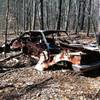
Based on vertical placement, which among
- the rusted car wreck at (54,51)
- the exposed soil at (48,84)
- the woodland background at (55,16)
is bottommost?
the exposed soil at (48,84)

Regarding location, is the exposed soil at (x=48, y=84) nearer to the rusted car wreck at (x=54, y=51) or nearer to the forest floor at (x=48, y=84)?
the forest floor at (x=48, y=84)

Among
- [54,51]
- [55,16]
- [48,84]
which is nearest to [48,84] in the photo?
[48,84]

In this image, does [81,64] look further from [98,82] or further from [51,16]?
[51,16]

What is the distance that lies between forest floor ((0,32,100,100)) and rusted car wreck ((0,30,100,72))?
0.35m

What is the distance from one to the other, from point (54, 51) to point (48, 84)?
2.47 meters

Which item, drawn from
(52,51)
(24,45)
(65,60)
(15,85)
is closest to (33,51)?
(24,45)

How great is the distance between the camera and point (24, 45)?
495 inches

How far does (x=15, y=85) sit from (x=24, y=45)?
4445mm

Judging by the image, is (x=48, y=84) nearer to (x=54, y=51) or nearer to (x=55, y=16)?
(x=54, y=51)

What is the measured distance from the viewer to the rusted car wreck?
920 cm

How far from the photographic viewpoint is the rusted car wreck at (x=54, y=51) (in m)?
9.20

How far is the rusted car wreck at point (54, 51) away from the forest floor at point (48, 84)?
1.14ft

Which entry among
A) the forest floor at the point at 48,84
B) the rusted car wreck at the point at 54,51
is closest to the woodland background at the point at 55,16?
the rusted car wreck at the point at 54,51

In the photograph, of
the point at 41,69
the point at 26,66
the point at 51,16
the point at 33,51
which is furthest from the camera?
the point at 51,16
